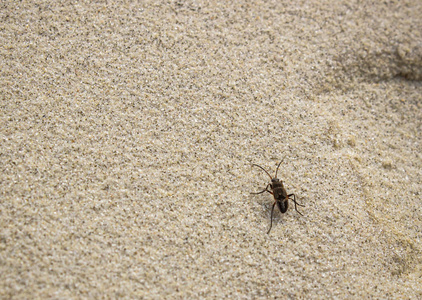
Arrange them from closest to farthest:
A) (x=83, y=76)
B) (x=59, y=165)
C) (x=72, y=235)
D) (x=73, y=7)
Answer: (x=72, y=235) → (x=59, y=165) → (x=83, y=76) → (x=73, y=7)

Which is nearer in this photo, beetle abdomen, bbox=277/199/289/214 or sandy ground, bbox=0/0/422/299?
sandy ground, bbox=0/0/422/299

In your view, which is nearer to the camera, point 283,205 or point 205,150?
point 283,205

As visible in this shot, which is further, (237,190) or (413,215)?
(413,215)

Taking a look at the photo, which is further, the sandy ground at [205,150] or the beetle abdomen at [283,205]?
the beetle abdomen at [283,205]

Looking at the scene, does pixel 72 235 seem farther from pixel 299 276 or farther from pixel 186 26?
pixel 186 26

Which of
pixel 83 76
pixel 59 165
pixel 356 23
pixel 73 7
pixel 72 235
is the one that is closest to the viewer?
pixel 72 235

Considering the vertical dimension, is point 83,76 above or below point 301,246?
above

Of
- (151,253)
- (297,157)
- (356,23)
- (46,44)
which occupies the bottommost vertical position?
(151,253)

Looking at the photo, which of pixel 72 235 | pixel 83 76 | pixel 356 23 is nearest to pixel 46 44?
pixel 83 76
